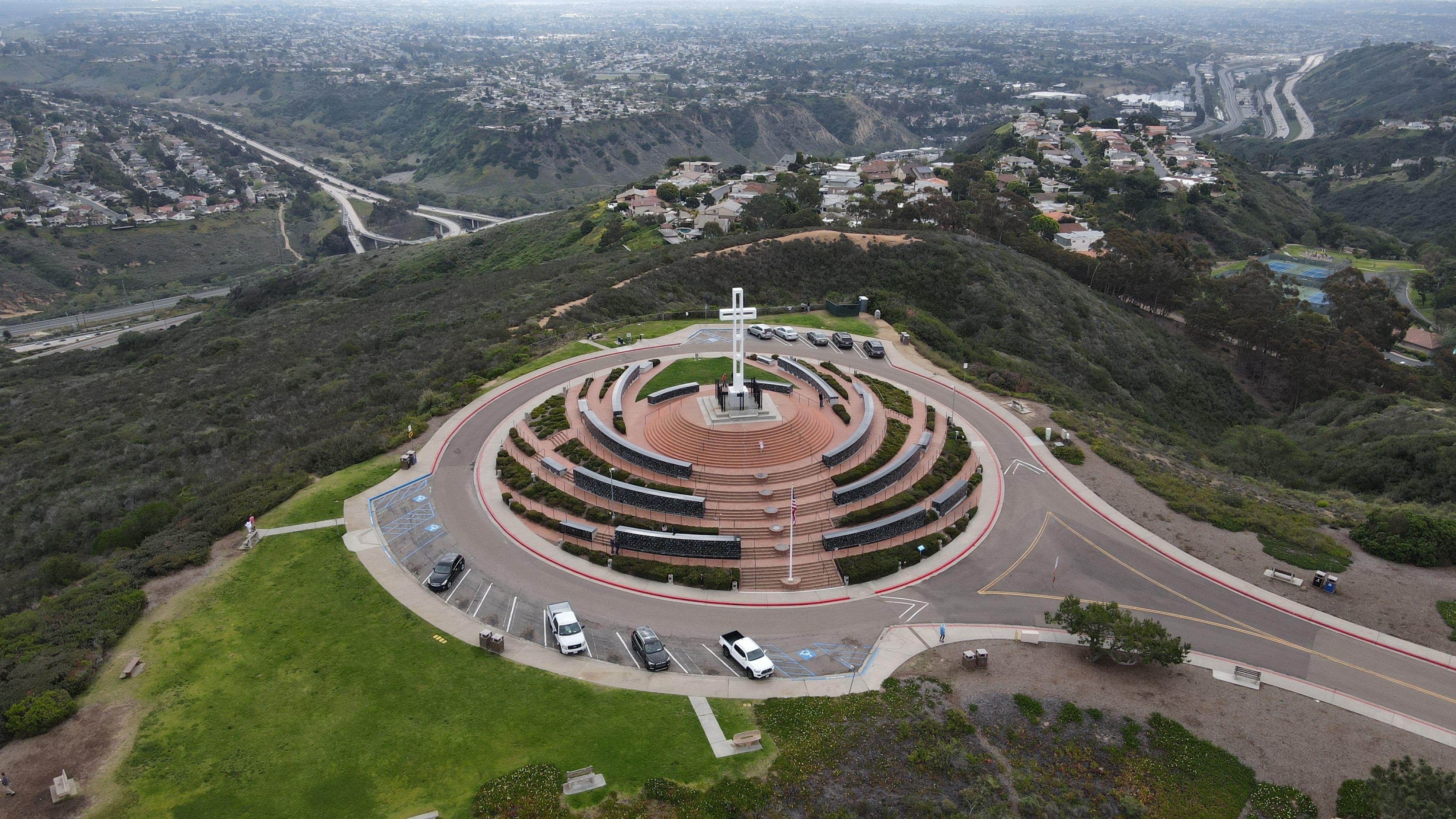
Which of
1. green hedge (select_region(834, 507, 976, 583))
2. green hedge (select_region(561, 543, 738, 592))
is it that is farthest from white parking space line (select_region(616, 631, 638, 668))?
green hedge (select_region(834, 507, 976, 583))

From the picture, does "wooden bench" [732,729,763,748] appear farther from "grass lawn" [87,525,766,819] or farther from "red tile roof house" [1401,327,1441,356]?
"red tile roof house" [1401,327,1441,356]

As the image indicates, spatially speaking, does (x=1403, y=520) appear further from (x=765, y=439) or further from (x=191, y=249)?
(x=191, y=249)

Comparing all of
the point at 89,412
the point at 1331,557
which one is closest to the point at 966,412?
the point at 1331,557

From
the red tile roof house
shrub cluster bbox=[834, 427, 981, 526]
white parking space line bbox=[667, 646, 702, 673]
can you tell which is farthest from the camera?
the red tile roof house

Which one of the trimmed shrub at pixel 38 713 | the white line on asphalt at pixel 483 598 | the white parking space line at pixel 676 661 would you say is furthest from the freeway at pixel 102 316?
the white parking space line at pixel 676 661

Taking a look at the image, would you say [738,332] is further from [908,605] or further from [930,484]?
[908,605]

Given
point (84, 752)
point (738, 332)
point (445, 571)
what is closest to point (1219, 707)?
point (738, 332)

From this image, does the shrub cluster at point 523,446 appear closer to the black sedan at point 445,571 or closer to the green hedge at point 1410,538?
the black sedan at point 445,571
